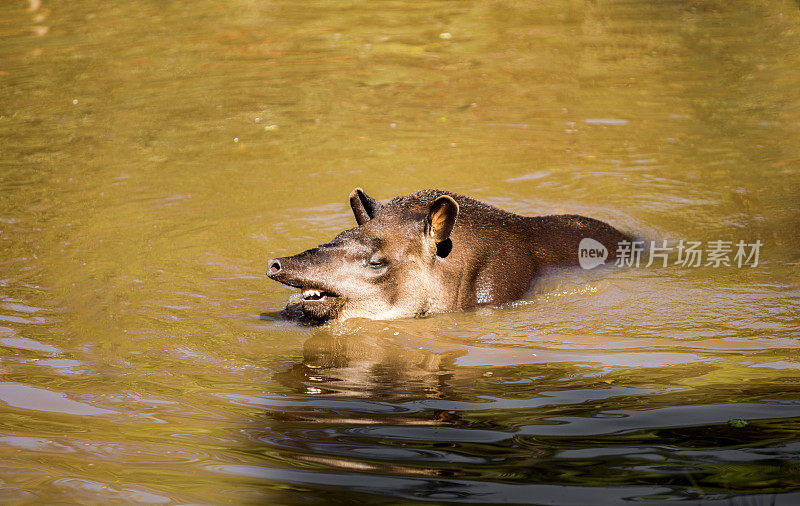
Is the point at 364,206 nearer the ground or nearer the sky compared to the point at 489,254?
nearer the sky

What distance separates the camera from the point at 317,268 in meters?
8.68

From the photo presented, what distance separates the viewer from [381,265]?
909 centimetres

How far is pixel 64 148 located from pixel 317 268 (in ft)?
28.1

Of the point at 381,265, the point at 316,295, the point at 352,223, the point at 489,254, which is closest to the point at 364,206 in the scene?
the point at 381,265

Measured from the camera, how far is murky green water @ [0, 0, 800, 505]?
5719mm

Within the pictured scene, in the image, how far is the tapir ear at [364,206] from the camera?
9.51 metres

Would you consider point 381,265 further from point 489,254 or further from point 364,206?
point 489,254

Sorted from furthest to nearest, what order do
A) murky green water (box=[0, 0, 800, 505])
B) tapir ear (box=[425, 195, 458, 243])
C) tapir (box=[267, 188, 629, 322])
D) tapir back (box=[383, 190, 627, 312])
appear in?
tapir back (box=[383, 190, 627, 312]), tapir (box=[267, 188, 629, 322]), tapir ear (box=[425, 195, 458, 243]), murky green water (box=[0, 0, 800, 505])

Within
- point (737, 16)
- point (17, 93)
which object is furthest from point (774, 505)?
point (737, 16)

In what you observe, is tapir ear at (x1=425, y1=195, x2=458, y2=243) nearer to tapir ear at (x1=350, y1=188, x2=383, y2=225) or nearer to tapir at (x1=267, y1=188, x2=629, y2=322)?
tapir at (x1=267, y1=188, x2=629, y2=322)

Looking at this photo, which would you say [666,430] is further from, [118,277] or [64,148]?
[64,148]

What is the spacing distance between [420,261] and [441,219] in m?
0.51

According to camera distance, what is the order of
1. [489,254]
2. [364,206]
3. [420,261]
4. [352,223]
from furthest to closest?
[352,223], [364,206], [489,254], [420,261]

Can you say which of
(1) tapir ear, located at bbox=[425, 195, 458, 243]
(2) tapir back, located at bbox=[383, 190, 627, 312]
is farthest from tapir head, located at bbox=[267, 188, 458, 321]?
(2) tapir back, located at bbox=[383, 190, 627, 312]
